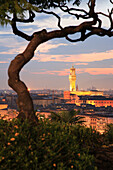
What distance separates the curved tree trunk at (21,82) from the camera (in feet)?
29.6

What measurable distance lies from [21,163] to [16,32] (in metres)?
7.28

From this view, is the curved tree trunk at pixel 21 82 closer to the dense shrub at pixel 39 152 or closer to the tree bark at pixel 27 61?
the tree bark at pixel 27 61

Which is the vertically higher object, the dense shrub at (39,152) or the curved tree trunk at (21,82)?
the curved tree trunk at (21,82)

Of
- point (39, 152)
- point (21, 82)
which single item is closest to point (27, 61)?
point (21, 82)

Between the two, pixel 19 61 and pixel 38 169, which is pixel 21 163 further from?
pixel 19 61

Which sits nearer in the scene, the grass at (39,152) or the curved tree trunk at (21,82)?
the grass at (39,152)

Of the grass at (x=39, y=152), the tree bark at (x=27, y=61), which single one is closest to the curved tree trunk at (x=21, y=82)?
the tree bark at (x=27, y=61)

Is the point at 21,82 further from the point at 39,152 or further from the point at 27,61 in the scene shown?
the point at 39,152

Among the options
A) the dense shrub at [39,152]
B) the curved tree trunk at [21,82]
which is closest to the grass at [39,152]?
the dense shrub at [39,152]

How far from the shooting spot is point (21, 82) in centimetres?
942

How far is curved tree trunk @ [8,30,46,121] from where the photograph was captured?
9008 millimetres

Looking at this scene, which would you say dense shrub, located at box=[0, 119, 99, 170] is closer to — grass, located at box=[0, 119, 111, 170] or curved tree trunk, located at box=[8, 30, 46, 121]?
grass, located at box=[0, 119, 111, 170]

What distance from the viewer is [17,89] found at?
9312 mm

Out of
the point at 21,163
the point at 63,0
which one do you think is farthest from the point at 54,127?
the point at 63,0
